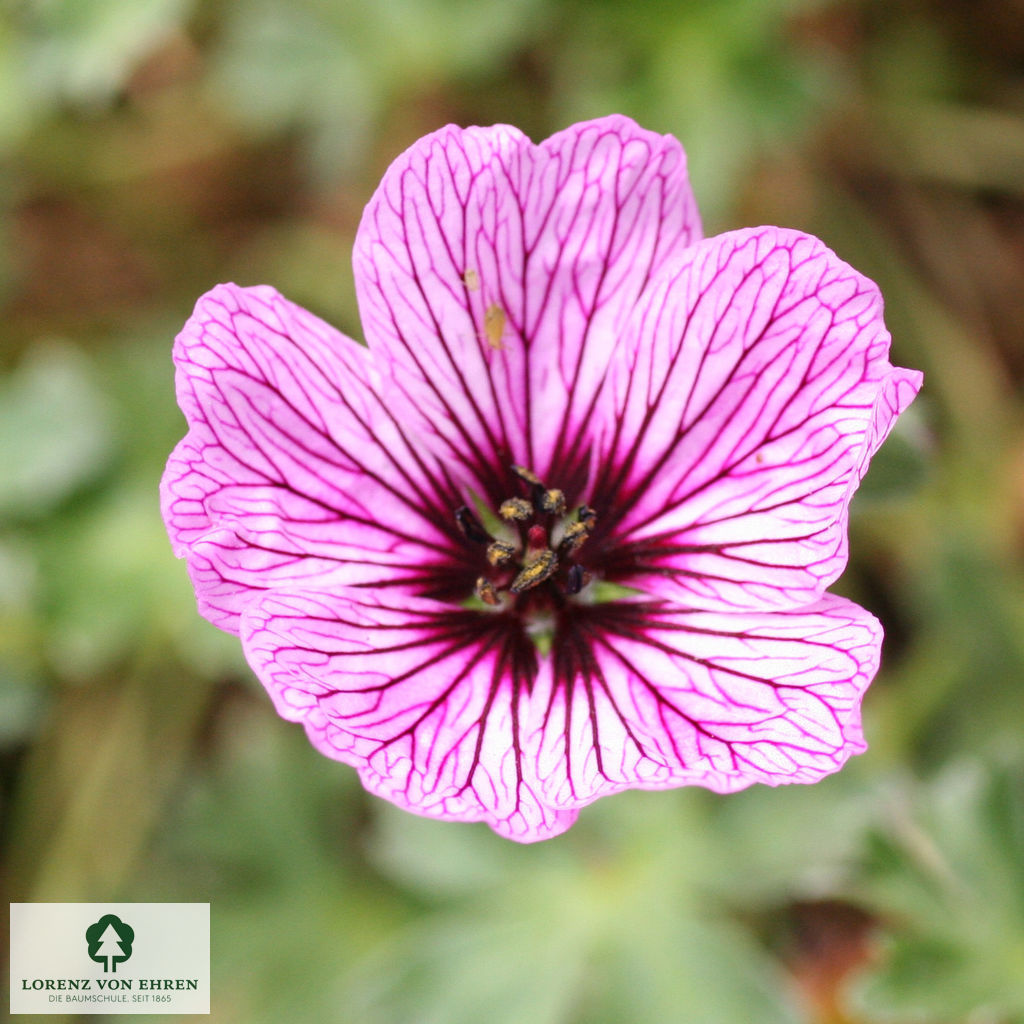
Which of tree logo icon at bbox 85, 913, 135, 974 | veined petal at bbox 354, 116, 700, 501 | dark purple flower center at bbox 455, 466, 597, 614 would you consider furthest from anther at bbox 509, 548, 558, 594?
tree logo icon at bbox 85, 913, 135, 974

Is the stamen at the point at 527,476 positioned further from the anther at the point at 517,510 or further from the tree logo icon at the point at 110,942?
the tree logo icon at the point at 110,942

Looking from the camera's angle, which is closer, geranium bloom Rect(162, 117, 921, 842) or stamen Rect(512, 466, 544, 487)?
geranium bloom Rect(162, 117, 921, 842)

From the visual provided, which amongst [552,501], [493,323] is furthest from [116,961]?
[493,323]

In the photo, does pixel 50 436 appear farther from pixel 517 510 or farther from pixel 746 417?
pixel 746 417

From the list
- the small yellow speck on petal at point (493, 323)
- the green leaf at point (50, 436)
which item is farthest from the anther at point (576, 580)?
the green leaf at point (50, 436)

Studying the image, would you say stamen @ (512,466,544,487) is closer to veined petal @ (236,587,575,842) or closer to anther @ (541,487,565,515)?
anther @ (541,487,565,515)

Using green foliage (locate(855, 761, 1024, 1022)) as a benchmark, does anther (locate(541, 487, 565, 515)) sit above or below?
above

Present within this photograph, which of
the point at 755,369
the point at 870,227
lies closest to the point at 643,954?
the point at 755,369

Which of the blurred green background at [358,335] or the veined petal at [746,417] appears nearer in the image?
the veined petal at [746,417]
